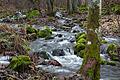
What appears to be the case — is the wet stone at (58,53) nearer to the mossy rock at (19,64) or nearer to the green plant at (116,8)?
the mossy rock at (19,64)

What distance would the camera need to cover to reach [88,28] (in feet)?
25.1

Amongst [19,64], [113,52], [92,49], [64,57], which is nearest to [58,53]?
[64,57]

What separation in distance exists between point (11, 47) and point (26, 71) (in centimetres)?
346

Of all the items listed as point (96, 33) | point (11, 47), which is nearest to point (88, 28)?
point (96, 33)

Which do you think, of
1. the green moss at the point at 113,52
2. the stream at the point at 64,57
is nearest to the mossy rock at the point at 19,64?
the stream at the point at 64,57

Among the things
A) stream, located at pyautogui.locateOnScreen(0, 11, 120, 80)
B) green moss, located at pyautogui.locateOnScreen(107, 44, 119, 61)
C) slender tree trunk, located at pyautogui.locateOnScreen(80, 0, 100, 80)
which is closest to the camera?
slender tree trunk, located at pyautogui.locateOnScreen(80, 0, 100, 80)

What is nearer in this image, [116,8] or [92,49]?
[92,49]

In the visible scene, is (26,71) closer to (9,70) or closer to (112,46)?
(9,70)

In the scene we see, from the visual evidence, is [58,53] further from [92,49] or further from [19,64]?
[92,49]

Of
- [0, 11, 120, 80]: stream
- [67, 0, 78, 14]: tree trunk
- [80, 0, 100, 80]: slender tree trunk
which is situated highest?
[80, 0, 100, 80]: slender tree trunk

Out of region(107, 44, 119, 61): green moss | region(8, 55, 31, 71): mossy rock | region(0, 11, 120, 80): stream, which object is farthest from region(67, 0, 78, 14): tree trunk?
region(8, 55, 31, 71): mossy rock

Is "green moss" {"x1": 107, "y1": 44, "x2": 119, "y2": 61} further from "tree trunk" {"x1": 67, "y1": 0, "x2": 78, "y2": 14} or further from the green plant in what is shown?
"tree trunk" {"x1": 67, "y1": 0, "x2": 78, "y2": 14}

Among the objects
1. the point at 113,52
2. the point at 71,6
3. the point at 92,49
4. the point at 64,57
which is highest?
the point at 92,49

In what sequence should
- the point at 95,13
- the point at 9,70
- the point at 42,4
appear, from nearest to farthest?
the point at 95,13, the point at 9,70, the point at 42,4
